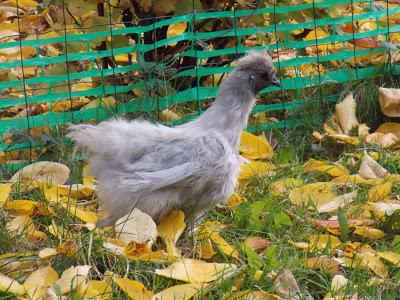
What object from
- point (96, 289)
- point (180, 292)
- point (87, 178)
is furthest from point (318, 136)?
point (96, 289)

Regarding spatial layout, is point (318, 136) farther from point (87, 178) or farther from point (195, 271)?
point (195, 271)

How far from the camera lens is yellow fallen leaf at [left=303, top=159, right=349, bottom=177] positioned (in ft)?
16.8

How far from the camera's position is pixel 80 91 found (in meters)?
5.49

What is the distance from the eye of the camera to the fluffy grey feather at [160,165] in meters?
4.27

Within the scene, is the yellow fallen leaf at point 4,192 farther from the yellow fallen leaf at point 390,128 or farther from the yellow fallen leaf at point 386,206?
the yellow fallen leaf at point 390,128

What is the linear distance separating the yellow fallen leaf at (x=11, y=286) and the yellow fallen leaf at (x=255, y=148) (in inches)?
74.0

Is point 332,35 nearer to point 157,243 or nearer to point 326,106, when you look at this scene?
point 326,106

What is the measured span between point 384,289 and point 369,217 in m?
0.79

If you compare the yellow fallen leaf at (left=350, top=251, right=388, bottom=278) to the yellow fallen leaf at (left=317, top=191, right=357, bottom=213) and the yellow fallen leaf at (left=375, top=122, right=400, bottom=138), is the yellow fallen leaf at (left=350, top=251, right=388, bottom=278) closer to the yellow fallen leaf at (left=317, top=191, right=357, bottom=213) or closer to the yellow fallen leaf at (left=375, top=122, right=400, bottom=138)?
the yellow fallen leaf at (left=317, top=191, right=357, bottom=213)

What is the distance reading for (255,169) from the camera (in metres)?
5.09

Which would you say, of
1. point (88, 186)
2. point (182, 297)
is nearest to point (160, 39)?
point (88, 186)

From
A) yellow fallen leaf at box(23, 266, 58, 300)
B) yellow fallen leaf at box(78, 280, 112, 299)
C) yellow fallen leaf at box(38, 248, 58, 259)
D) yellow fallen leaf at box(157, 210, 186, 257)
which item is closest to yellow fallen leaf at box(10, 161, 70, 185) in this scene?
yellow fallen leaf at box(157, 210, 186, 257)

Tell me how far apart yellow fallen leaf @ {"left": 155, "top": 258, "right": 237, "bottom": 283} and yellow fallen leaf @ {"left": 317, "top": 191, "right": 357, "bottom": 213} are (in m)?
0.86

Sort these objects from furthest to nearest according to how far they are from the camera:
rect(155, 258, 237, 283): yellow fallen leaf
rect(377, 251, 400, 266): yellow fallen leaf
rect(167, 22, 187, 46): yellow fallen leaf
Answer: rect(167, 22, 187, 46): yellow fallen leaf
rect(377, 251, 400, 266): yellow fallen leaf
rect(155, 258, 237, 283): yellow fallen leaf
